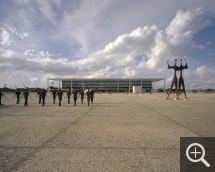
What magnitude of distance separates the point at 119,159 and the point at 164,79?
10617cm

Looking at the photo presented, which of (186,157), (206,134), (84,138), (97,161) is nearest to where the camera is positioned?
(97,161)

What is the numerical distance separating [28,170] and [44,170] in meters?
0.30

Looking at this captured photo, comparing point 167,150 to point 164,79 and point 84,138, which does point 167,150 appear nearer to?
point 84,138

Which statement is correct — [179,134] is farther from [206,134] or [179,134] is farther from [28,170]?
[28,170]

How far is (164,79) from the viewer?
103m

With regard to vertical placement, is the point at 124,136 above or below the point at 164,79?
below

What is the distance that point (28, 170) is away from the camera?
2975mm

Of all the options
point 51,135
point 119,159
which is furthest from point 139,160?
point 51,135

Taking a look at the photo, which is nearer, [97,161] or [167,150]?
[97,161]

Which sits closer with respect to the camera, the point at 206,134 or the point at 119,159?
the point at 119,159

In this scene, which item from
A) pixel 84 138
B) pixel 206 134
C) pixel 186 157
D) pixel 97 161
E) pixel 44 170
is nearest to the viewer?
pixel 44 170

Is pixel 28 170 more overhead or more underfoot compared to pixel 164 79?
more underfoot

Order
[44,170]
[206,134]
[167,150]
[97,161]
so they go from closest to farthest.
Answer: [44,170]
[97,161]
[167,150]
[206,134]

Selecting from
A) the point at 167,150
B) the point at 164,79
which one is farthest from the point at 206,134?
the point at 164,79
